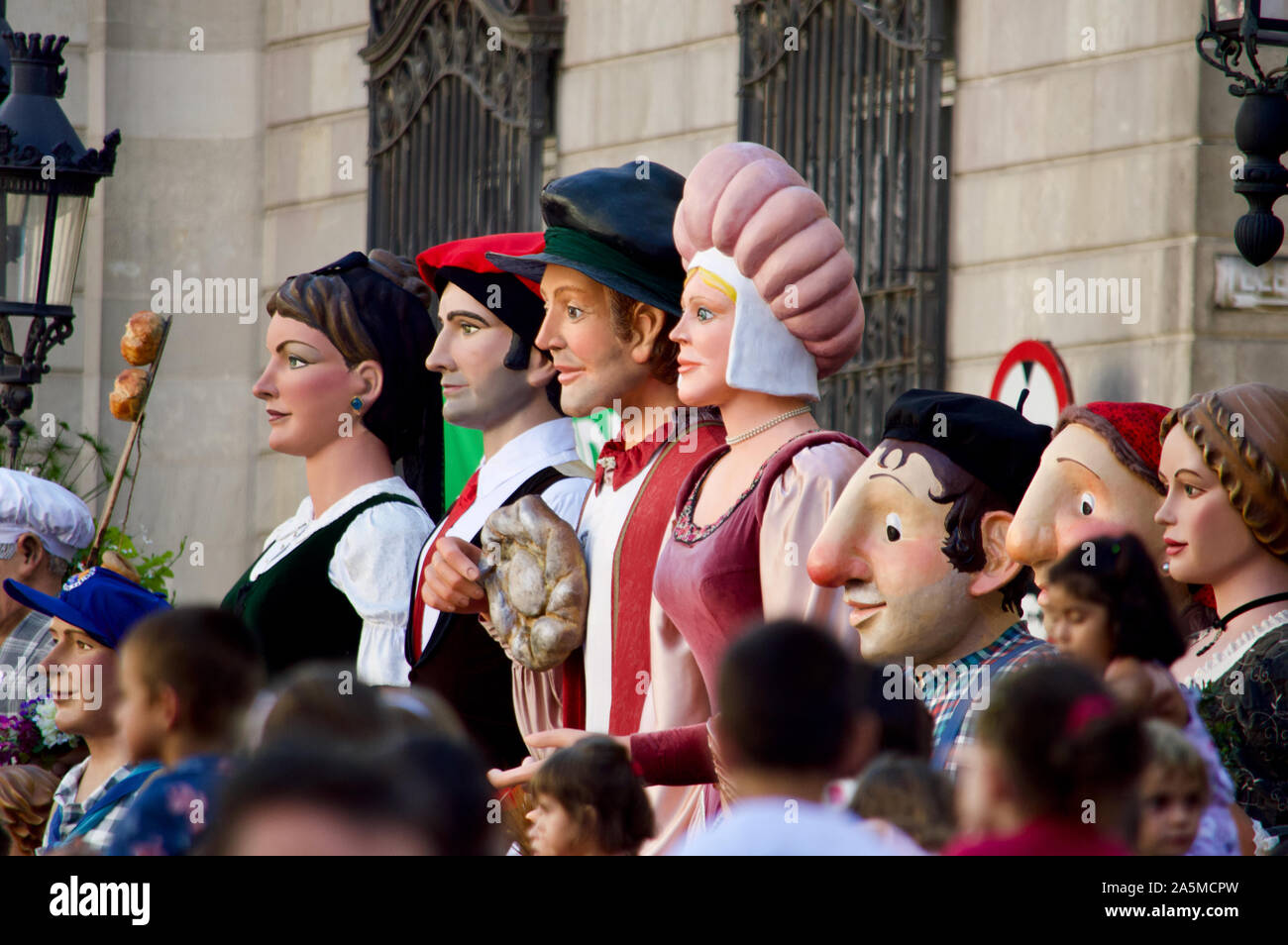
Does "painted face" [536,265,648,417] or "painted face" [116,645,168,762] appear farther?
"painted face" [536,265,648,417]

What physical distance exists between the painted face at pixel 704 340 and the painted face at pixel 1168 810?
1.64m

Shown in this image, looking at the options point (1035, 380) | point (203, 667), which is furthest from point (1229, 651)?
point (1035, 380)

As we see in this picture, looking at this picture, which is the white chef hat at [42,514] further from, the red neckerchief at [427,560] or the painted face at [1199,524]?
the painted face at [1199,524]

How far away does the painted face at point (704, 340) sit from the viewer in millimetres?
4574

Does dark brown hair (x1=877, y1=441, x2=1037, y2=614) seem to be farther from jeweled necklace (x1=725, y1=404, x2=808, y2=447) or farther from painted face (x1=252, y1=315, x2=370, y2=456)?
painted face (x1=252, y1=315, x2=370, y2=456)

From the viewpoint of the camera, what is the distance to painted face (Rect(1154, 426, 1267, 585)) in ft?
13.8

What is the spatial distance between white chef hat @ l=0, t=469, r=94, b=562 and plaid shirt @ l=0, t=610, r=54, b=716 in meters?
0.24

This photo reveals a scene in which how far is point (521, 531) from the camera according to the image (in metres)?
4.90

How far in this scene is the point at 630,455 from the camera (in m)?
4.99

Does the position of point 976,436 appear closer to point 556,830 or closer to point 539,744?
point 539,744

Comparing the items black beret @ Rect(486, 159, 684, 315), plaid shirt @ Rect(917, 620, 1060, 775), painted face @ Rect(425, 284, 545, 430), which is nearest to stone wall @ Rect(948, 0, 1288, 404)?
painted face @ Rect(425, 284, 545, 430)

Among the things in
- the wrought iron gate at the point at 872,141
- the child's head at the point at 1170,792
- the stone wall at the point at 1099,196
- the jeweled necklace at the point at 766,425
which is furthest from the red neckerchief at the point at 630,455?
the wrought iron gate at the point at 872,141
